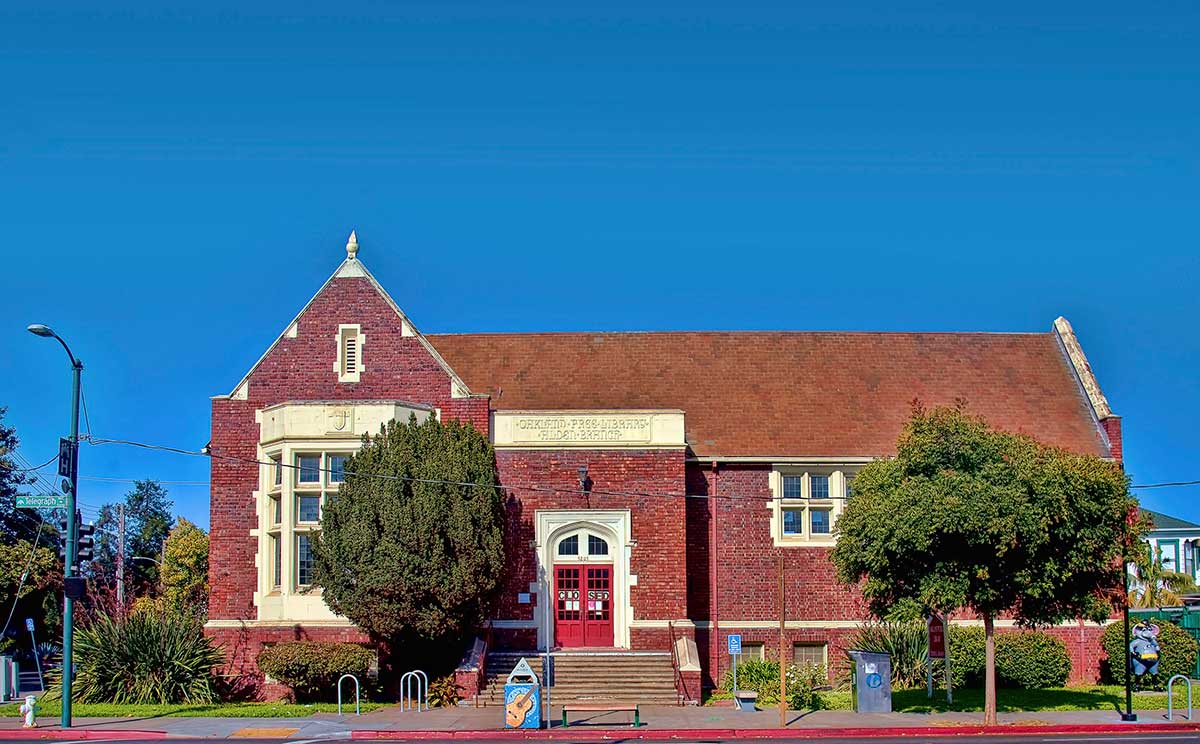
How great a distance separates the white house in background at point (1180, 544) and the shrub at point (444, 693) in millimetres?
53744

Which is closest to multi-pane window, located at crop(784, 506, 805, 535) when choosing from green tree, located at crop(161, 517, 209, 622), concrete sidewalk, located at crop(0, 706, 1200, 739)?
concrete sidewalk, located at crop(0, 706, 1200, 739)

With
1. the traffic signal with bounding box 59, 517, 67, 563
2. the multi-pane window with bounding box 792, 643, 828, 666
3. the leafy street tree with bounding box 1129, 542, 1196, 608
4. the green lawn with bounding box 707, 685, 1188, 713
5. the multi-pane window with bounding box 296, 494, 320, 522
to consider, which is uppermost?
the multi-pane window with bounding box 296, 494, 320, 522

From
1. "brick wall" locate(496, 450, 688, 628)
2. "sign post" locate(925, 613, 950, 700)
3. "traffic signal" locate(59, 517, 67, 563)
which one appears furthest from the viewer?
"traffic signal" locate(59, 517, 67, 563)

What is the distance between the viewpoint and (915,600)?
82.8 feet

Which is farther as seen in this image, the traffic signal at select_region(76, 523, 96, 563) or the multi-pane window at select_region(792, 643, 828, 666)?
the multi-pane window at select_region(792, 643, 828, 666)

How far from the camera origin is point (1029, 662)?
105ft

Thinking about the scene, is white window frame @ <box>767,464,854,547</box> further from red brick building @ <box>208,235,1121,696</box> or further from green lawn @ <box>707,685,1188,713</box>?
green lawn @ <box>707,685,1188,713</box>

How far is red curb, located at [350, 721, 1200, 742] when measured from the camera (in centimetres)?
2347

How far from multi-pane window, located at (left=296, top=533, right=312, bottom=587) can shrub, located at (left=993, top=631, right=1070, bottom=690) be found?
17.0 m

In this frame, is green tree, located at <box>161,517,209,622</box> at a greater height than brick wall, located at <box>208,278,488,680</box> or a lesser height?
lesser

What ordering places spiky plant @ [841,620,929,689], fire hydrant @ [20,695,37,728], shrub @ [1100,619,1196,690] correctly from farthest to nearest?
shrub @ [1100,619,1196,690] → spiky plant @ [841,620,929,689] → fire hydrant @ [20,695,37,728]

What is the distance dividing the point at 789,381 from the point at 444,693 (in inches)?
547

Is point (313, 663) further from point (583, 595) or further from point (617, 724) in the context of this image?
point (617, 724)

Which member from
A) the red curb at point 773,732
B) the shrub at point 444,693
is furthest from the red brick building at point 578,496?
the red curb at point 773,732
